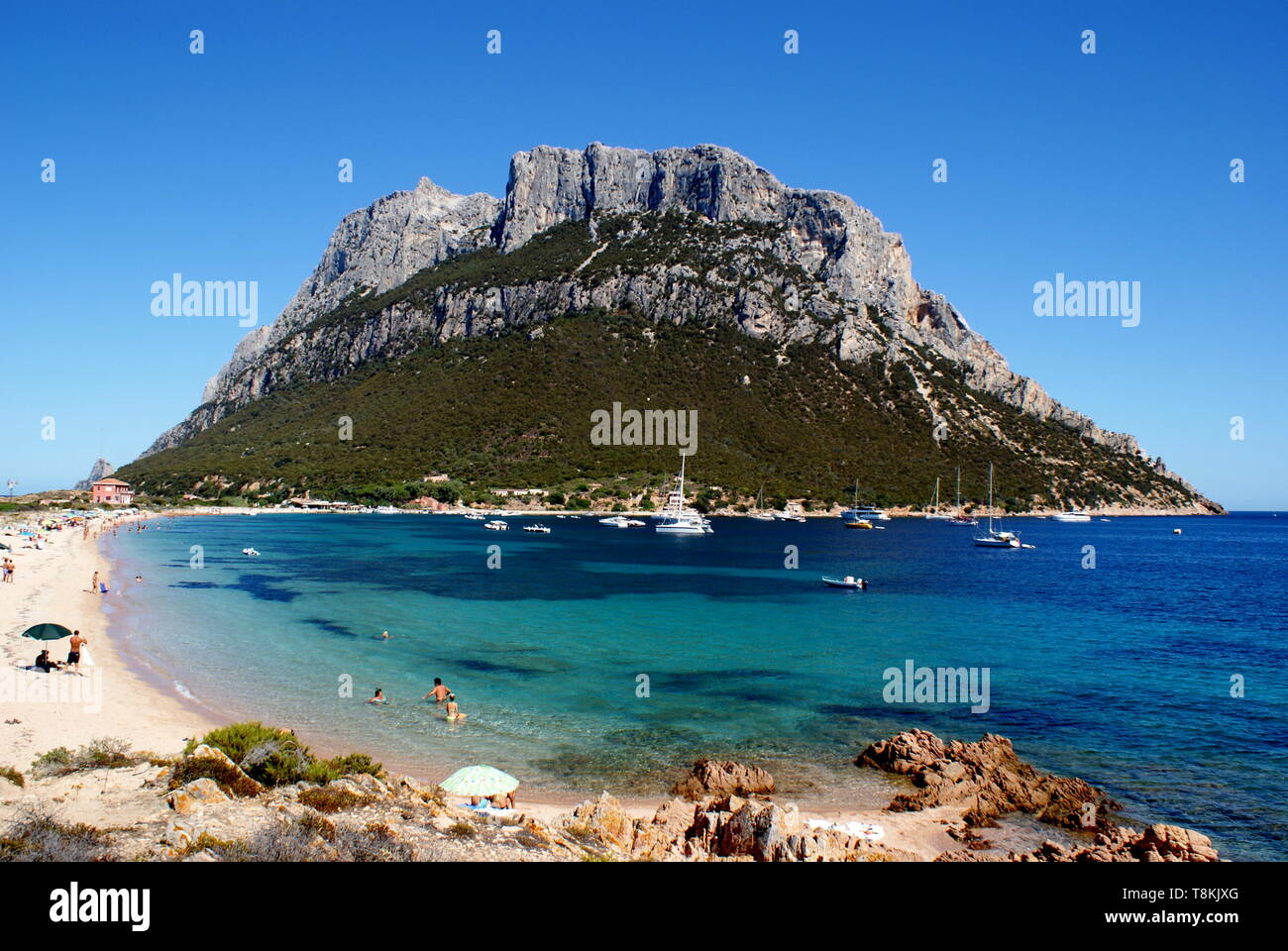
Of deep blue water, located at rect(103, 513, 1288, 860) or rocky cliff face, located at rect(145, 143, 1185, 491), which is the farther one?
rocky cliff face, located at rect(145, 143, 1185, 491)

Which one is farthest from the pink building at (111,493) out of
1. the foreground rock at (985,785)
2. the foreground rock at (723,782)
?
the foreground rock at (985,785)

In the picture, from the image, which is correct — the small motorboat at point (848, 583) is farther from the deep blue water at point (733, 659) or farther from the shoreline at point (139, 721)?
the shoreline at point (139, 721)

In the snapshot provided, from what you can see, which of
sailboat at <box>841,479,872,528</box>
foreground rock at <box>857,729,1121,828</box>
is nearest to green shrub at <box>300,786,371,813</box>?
foreground rock at <box>857,729,1121,828</box>

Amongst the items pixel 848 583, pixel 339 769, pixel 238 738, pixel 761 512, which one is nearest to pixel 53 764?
pixel 238 738

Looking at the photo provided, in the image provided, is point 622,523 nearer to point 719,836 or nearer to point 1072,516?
point 1072,516

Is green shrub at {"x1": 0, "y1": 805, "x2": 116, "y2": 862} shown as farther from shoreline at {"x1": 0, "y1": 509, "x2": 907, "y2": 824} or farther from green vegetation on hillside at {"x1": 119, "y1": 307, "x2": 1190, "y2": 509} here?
green vegetation on hillside at {"x1": 119, "y1": 307, "x2": 1190, "y2": 509}

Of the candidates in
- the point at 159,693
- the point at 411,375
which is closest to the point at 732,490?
the point at 411,375
